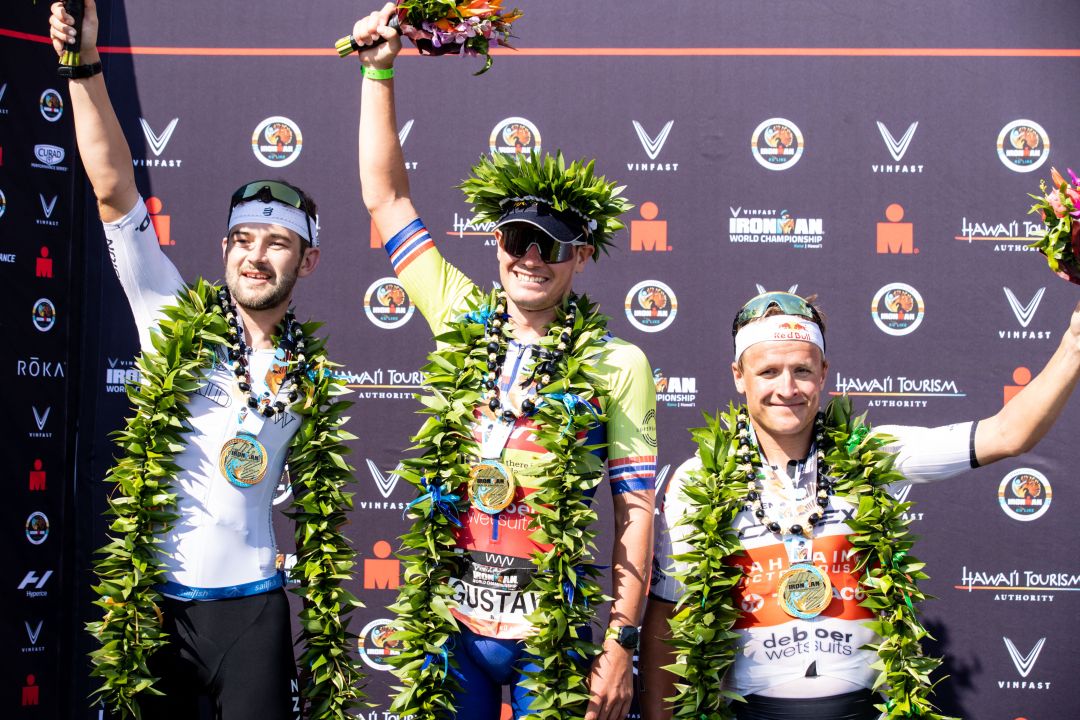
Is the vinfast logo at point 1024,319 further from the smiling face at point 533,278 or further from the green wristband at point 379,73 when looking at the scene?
the green wristband at point 379,73

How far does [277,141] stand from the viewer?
4488 mm

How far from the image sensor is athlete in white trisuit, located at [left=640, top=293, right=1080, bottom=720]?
8.59 feet

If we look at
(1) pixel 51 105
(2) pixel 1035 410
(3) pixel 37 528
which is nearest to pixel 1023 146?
(2) pixel 1035 410

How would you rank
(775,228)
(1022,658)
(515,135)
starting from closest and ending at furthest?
(1022,658), (775,228), (515,135)

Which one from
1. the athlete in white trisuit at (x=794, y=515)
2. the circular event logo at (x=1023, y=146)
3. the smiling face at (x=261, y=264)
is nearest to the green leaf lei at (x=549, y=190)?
the athlete in white trisuit at (x=794, y=515)

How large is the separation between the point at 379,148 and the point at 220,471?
3.45ft

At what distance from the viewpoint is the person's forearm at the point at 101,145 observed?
288 centimetres

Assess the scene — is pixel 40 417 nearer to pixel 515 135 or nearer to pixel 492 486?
pixel 515 135

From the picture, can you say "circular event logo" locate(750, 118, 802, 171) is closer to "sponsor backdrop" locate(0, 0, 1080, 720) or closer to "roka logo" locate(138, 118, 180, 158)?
"sponsor backdrop" locate(0, 0, 1080, 720)

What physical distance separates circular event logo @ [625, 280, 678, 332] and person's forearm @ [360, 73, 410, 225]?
5.44 feet

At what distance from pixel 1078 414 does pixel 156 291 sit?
146 inches

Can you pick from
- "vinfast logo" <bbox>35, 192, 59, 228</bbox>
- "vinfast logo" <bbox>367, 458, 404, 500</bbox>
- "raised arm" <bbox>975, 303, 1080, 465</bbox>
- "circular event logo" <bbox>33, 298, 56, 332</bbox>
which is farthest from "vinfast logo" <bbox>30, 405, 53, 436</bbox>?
"raised arm" <bbox>975, 303, 1080, 465</bbox>

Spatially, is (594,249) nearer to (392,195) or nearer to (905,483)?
(392,195)

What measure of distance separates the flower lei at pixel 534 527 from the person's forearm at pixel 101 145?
105 cm
